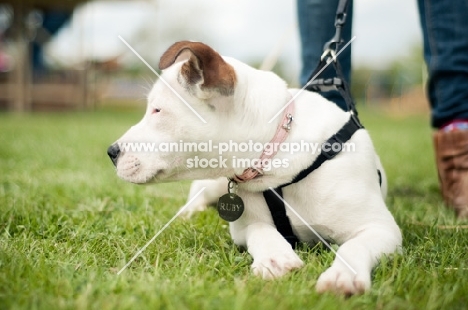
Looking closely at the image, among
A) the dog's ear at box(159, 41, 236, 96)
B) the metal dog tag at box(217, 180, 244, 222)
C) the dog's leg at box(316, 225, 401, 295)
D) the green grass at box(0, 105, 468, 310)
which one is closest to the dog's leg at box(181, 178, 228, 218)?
the green grass at box(0, 105, 468, 310)

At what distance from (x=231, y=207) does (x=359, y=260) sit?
59 cm

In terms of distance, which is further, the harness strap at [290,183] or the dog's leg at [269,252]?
the harness strap at [290,183]

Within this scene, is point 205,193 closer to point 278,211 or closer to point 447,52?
point 278,211

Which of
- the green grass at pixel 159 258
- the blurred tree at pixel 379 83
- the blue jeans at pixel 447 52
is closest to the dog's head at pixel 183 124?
the green grass at pixel 159 258

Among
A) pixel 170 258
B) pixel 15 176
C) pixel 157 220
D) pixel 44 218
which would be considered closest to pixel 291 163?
pixel 170 258

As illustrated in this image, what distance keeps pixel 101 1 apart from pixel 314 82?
1358 centimetres

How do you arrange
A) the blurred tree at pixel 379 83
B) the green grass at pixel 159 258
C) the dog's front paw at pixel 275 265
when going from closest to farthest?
the green grass at pixel 159 258 < the dog's front paw at pixel 275 265 < the blurred tree at pixel 379 83

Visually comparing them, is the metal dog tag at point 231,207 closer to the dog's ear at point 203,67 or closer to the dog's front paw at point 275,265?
the dog's front paw at point 275,265

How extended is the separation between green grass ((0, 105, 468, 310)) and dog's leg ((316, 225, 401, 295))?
1.7 inches

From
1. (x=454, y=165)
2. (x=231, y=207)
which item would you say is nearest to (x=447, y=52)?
(x=454, y=165)

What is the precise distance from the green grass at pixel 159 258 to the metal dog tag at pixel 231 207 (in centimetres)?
15

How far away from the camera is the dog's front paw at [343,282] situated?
5.29 feet

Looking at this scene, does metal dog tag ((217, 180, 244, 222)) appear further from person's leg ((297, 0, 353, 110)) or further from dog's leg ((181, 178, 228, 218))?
person's leg ((297, 0, 353, 110))

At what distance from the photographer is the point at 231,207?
211cm
